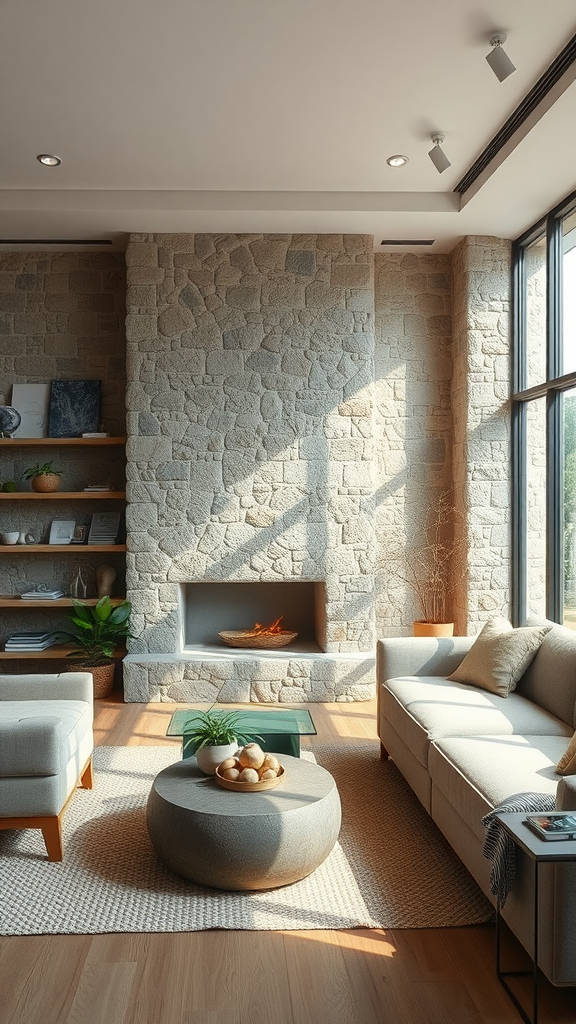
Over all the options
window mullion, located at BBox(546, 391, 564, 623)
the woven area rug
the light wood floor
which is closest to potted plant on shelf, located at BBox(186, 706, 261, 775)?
the woven area rug

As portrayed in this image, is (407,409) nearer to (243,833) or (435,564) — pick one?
(435,564)

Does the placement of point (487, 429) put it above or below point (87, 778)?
above

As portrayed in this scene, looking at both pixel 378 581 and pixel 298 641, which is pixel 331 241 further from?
pixel 298 641

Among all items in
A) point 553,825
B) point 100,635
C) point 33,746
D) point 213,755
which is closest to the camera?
point 553,825

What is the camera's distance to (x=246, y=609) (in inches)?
255

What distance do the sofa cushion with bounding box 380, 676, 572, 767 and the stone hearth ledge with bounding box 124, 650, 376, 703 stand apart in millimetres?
1495

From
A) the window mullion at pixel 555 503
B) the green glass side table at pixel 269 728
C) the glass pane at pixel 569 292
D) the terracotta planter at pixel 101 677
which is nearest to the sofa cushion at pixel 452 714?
the green glass side table at pixel 269 728

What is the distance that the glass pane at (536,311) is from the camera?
552cm

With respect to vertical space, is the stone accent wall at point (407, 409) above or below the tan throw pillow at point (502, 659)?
above

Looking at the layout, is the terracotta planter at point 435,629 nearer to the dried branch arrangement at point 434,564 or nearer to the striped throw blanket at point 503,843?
the dried branch arrangement at point 434,564

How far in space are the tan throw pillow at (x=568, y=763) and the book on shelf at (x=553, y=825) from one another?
0.52 m

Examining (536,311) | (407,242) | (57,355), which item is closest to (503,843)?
(536,311)

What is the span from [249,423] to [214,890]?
356cm

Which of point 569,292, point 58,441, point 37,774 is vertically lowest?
point 37,774
